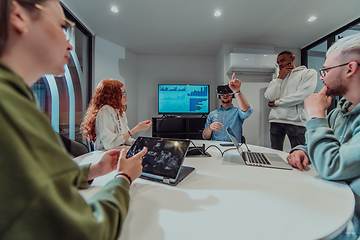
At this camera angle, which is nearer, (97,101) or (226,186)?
(226,186)

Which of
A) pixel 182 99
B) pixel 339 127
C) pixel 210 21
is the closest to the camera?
pixel 339 127

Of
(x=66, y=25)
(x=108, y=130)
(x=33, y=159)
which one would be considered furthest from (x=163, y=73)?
(x=33, y=159)

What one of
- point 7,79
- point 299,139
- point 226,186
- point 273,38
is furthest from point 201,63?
point 7,79

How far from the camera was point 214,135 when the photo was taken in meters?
2.22

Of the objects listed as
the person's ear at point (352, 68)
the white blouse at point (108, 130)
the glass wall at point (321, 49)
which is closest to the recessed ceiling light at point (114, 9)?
the white blouse at point (108, 130)

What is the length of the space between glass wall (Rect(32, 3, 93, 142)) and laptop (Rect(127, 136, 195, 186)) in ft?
6.37

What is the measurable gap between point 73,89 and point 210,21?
8.32ft

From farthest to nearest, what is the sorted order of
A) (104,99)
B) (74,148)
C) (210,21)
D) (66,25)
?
(210,21) < (104,99) < (74,148) < (66,25)

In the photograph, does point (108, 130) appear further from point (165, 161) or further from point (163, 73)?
point (163, 73)

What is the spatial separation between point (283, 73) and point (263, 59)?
88 cm

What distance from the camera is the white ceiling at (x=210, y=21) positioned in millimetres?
2123

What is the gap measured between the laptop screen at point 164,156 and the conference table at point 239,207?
2.5 inches

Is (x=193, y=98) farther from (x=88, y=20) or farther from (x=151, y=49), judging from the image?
(x=88, y=20)

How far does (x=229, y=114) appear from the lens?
230cm
